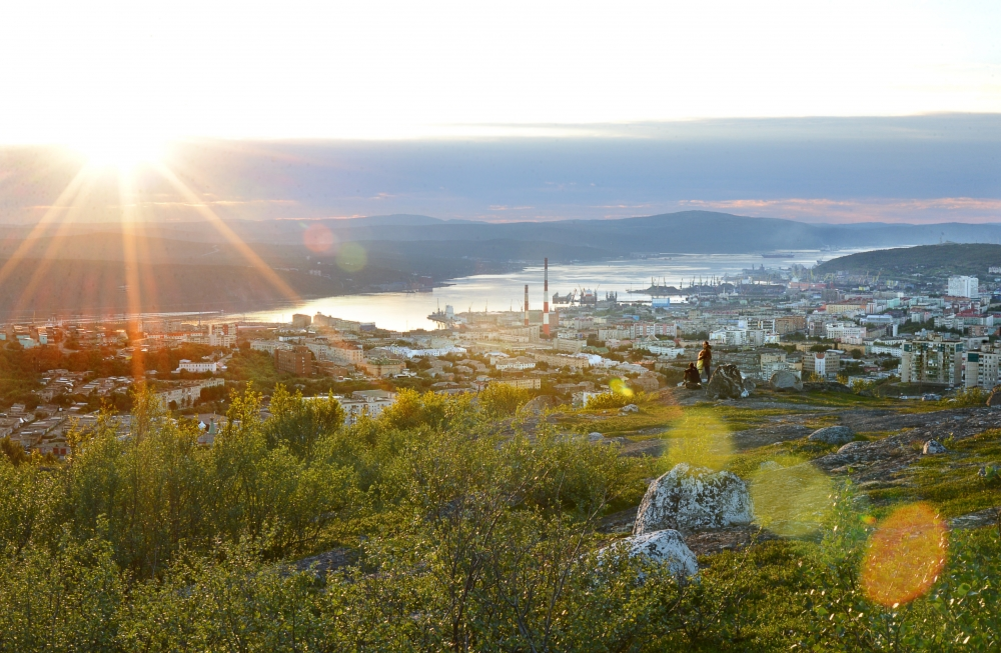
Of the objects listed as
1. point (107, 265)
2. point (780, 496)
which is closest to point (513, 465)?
point (780, 496)

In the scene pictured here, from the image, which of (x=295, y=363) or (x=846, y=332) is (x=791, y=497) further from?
(x=846, y=332)

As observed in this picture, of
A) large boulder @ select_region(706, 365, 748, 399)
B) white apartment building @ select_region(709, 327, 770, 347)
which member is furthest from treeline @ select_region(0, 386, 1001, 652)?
white apartment building @ select_region(709, 327, 770, 347)

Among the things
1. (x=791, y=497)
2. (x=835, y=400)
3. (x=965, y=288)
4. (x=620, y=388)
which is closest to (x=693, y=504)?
(x=791, y=497)

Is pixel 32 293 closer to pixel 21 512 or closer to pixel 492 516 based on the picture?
pixel 21 512

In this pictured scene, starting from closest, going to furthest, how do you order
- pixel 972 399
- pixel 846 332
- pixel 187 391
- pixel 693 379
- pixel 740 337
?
1. pixel 972 399
2. pixel 693 379
3. pixel 187 391
4. pixel 740 337
5. pixel 846 332

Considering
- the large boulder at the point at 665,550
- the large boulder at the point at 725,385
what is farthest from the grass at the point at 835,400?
the large boulder at the point at 665,550
